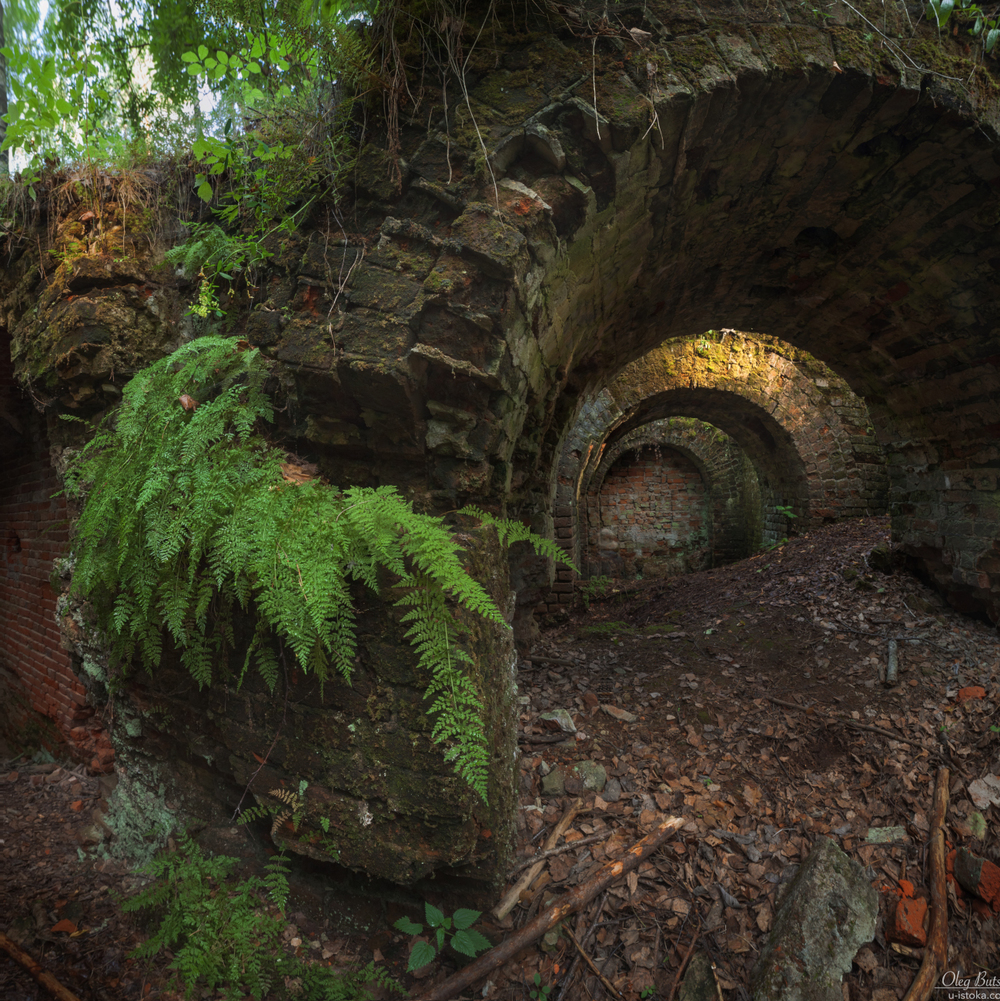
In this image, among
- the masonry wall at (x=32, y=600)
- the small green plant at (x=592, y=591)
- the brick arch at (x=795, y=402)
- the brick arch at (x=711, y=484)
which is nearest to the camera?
the masonry wall at (x=32, y=600)

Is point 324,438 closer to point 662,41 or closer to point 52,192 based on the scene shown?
point 662,41

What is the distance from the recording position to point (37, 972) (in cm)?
187

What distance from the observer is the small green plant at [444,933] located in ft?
5.49

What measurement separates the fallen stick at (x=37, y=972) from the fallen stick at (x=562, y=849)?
5.26 ft

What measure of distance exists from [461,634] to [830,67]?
2581 millimetres

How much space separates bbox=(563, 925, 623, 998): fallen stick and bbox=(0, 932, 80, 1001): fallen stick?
5.66 feet

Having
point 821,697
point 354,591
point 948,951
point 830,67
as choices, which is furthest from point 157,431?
point 821,697

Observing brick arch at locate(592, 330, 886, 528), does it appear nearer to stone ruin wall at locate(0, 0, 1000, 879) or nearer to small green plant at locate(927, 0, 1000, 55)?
stone ruin wall at locate(0, 0, 1000, 879)

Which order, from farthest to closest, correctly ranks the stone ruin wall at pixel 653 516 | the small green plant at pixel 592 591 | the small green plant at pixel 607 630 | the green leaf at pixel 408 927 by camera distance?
the stone ruin wall at pixel 653 516 → the small green plant at pixel 592 591 → the small green plant at pixel 607 630 → the green leaf at pixel 408 927

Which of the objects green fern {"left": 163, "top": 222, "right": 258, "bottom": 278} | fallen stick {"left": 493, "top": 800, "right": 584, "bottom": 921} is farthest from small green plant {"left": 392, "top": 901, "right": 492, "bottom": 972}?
green fern {"left": 163, "top": 222, "right": 258, "bottom": 278}

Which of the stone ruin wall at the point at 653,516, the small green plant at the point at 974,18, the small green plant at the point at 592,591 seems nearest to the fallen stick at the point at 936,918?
the small green plant at the point at 974,18

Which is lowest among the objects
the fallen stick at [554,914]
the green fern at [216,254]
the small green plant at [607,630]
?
A: the fallen stick at [554,914]

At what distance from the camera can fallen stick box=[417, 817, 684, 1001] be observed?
1660 millimetres

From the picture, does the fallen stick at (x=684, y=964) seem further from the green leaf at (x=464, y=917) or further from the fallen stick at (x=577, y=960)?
the green leaf at (x=464, y=917)
